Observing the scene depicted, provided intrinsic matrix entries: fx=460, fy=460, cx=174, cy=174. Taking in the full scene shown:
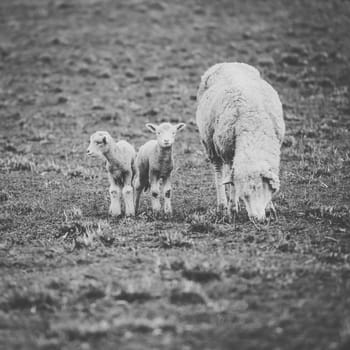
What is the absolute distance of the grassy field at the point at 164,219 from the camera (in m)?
4.20

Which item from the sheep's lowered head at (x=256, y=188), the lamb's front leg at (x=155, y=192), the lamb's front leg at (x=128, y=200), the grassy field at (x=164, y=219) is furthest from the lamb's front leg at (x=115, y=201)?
the sheep's lowered head at (x=256, y=188)

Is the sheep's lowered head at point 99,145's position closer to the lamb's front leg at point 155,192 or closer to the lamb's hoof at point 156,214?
the lamb's front leg at point 155,192

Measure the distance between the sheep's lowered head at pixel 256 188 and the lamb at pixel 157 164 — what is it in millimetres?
1647

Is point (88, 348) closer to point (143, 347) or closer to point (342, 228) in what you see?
point (143, 347)

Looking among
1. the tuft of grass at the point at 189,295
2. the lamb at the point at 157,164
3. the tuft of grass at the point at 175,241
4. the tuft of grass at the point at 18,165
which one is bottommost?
the tuft of grass at the point at 18,165

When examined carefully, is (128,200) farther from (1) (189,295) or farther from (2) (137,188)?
(1) (189,295)

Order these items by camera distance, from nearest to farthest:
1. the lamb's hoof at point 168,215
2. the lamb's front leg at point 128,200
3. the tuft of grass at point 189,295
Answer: the tuft of grass at point 189,295
the lamb's hoof at point 168,215
the lamb's front leg at point 128,200

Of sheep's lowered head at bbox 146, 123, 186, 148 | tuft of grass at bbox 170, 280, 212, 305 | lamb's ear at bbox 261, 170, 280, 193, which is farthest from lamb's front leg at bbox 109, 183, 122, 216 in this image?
tuft of grass at bbox 170, 280, 212, 305

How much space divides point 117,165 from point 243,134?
2382 millimetres

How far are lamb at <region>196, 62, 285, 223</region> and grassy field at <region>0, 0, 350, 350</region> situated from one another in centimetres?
59

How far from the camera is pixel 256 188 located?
650 centimetres

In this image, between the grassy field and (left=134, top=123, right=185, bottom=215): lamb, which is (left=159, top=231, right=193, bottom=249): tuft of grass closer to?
the grassy field

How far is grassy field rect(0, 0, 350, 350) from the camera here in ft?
13.8

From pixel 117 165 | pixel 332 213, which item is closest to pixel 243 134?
pixel 332 213
